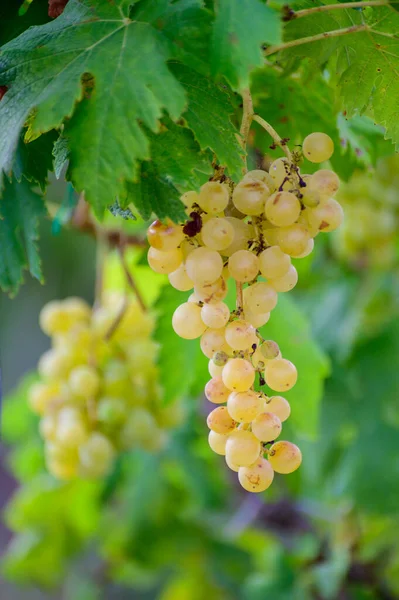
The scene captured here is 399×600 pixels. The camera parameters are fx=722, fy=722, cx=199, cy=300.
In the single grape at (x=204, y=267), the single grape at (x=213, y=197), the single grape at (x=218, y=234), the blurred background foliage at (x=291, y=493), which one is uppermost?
the single grape at (x=213, y=197)

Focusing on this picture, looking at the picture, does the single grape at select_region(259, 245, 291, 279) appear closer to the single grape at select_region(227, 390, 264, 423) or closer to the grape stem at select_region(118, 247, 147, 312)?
the single grape at select_region(227, 390, 264, 423)

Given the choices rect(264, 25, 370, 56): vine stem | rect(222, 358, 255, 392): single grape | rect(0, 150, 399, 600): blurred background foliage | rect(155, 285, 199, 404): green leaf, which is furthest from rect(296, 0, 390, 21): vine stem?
rect(0, 150, 399, 600): blurred background foliage

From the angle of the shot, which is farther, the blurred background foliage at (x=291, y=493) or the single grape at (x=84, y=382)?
the blurred background foliage at (x=291, y=493)

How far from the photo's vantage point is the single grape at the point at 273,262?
1.43 ft

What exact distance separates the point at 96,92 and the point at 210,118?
7 cm

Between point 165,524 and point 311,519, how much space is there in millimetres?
284

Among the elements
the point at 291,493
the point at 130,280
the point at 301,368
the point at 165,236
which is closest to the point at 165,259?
the point at 165,236

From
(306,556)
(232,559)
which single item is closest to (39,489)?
(232,559)

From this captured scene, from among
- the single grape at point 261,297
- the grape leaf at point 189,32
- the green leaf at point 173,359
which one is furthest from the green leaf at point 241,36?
the green leaf at point 173,359

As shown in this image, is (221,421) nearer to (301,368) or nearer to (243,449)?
(243,449)

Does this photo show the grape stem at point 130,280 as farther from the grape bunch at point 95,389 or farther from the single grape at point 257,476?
the single grape at point 257,476

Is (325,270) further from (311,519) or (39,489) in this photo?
(39,489)

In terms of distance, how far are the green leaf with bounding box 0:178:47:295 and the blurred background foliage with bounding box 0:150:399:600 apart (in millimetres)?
437

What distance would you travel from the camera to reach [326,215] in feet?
1.45
